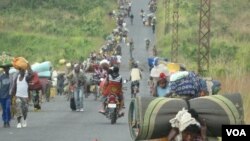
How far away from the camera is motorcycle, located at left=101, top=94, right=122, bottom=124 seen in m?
26.4

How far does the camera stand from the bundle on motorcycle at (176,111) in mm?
9352

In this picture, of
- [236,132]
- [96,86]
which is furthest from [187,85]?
[96,86]

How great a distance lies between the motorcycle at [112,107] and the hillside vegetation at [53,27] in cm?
5233

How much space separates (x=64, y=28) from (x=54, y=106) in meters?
65.2

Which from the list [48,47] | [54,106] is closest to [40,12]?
[48,47]

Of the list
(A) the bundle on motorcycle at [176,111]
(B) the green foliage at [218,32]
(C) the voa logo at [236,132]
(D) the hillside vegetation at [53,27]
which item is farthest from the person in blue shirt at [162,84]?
(D) the hillside vegetation at [53,27]

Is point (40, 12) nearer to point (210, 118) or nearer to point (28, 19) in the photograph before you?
point (28, 19)

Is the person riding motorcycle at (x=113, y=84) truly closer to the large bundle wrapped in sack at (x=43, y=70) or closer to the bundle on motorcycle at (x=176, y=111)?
the large bundle wrapped in sack at (x=43, y=70)

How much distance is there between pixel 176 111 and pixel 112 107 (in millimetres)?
17092

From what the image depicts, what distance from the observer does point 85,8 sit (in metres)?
115

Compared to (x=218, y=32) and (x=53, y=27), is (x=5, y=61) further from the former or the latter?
(x=53, y=27)

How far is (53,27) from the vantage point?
10112 cm

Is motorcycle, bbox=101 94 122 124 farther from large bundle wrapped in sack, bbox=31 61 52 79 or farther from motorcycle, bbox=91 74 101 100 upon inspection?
large bundle wrapped in sack, bbox=31 61 52 79

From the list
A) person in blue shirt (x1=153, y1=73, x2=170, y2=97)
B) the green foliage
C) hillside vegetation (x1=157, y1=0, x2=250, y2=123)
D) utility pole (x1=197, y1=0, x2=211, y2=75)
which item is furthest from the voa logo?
the green foliage
